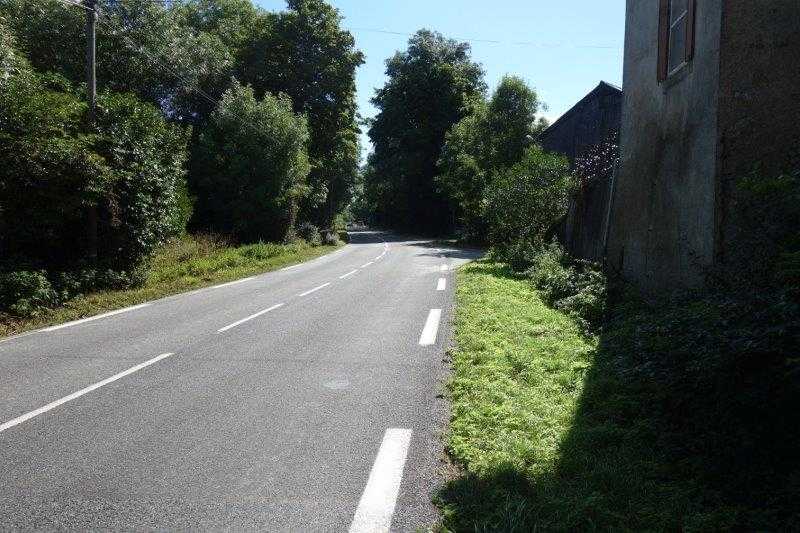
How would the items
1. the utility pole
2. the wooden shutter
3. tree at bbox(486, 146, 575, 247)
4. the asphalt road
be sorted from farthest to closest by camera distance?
1. tree at bbox(486, 146, 575, 247)
2. the utility pole
3. the wooden shutter
4. the asphalt road

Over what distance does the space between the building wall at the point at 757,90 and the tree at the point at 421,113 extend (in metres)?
41.3

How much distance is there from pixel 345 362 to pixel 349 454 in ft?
8.97

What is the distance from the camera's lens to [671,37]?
8.65m

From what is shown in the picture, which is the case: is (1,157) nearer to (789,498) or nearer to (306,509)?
(306,509)

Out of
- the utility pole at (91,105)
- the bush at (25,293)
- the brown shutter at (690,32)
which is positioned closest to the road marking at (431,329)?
the brown shutter at (690,32)

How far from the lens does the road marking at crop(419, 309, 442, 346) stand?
794 centimetres

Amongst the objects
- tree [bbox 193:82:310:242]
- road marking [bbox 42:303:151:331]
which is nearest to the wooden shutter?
road marking [bbox 42:303:151:331]

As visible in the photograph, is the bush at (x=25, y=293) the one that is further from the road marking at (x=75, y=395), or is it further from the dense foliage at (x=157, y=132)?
the road marking at (x=75, y=395)

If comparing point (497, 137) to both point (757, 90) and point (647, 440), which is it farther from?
point (647, 440)

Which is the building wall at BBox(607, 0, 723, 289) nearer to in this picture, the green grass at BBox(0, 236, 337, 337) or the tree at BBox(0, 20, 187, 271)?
the green grass at BBox(0, 236, 337, 337)

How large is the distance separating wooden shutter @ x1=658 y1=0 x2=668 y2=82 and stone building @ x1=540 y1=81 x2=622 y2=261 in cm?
391

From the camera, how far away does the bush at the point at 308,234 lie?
115 feet

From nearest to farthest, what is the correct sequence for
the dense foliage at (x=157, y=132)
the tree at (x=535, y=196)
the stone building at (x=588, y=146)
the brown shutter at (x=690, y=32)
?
1. the brown shutter at (x=690, y=32)
2. the dense foliage at (x=157, y=132)
3. the stone building at (x=588, y=146)
4. the tree at (x=535, y=196)

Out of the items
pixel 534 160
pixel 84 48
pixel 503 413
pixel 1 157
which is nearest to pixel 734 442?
pixel 503 413
